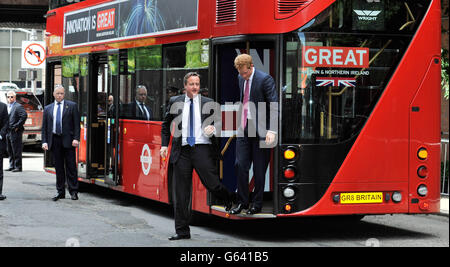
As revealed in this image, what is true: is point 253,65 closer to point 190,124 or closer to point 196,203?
point 190,124

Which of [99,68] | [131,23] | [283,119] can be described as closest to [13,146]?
[99,68]

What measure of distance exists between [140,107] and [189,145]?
2.80 meters

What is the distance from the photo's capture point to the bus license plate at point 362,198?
359 inches

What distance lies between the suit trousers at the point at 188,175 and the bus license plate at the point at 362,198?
4.44ft

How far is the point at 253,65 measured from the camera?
360 inches

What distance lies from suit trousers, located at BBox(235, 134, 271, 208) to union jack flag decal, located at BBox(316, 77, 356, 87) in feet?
2.97

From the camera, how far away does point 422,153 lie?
9414 millimetres

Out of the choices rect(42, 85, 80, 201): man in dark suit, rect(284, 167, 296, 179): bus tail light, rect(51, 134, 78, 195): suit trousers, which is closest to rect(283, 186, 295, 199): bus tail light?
rect(284, 167, 296, 179): bus tail light

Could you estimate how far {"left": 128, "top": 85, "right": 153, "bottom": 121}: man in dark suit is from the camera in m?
11.3

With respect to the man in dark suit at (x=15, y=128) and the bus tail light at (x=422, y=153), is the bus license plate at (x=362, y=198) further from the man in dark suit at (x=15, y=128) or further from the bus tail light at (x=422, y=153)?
the man in dark suit at (x=15, y=128)

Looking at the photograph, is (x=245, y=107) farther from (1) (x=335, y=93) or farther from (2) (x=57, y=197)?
(2) (x=57, y=197)

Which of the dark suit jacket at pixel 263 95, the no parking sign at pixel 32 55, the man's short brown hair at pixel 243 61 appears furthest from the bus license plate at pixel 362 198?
the no parking sign at pixel 32 55

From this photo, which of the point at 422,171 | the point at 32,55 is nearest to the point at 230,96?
the point at 422,171

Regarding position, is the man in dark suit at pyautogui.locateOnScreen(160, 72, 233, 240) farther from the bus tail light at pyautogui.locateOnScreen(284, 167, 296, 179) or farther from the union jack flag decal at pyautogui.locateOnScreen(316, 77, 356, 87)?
the union jack flag decal at pyautogui.locateOnScreen(316, 77, 356, 87)
